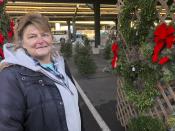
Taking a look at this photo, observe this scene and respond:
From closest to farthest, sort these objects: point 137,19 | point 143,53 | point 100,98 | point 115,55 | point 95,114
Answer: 1. point 143,53
2. point 137,19
3. point 115,55
4. point 95,114
5. point 100,98

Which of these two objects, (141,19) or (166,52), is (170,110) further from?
(141,19)

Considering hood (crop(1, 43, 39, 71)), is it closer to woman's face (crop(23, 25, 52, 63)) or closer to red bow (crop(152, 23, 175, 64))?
woman's face (crop(23, 25, 52, 63))

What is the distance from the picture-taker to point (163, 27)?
175 inches

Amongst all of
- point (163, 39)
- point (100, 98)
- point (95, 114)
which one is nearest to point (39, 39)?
point (163, 39)

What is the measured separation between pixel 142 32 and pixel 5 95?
3.13 m

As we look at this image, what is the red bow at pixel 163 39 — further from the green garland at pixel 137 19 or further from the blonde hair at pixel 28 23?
the blonde hair at pixel 28 23

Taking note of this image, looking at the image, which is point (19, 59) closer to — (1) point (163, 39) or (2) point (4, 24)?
(1) point (163, 39)

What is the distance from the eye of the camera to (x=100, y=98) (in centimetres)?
971

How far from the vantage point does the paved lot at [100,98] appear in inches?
279

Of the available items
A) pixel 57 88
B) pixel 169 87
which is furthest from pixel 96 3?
pixel 57 88

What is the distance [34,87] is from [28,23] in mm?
494

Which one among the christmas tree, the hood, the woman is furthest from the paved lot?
the hood

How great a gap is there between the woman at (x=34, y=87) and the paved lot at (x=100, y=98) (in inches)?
156

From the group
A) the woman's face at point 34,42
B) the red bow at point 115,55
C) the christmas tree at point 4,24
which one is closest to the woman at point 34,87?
the woman's face at point 34,42
